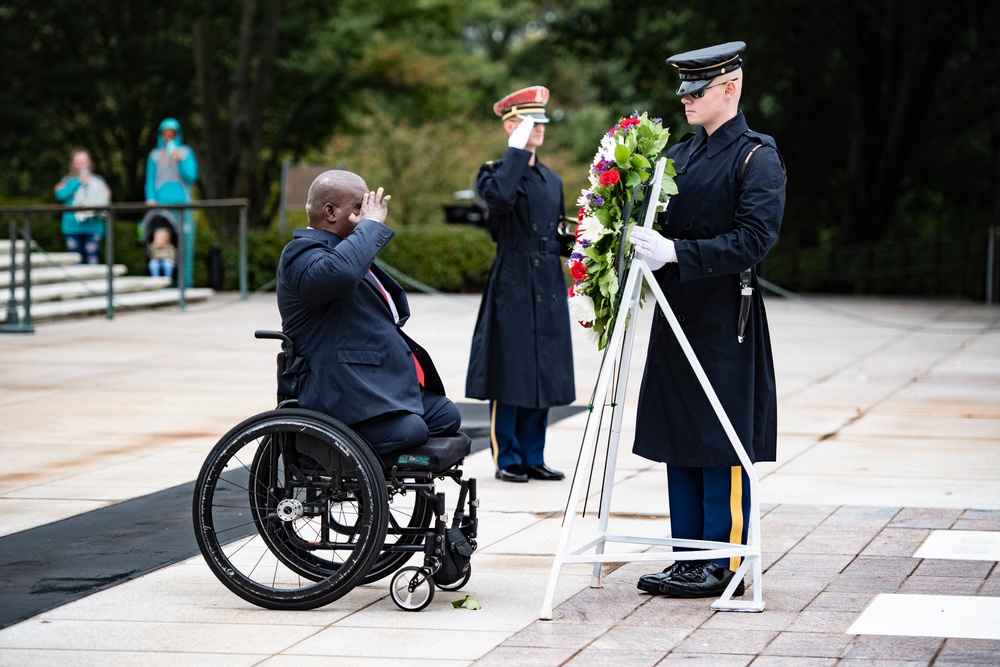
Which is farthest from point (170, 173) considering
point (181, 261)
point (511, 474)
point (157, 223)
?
point (511, 474)

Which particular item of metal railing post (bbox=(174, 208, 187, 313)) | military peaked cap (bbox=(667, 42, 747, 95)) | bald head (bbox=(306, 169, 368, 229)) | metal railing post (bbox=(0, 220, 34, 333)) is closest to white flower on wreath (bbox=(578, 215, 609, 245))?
military peaked cap (bbox=(667, 42, 747, 95))

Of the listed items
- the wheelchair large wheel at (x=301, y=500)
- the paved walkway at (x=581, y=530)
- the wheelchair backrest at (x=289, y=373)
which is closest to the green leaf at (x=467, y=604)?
the paved walkway at (x=581, y=530)

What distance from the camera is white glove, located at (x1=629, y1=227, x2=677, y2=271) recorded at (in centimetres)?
485

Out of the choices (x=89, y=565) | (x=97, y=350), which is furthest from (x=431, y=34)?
(x=89, y=565)

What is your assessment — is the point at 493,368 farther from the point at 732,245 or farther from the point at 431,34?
the point at 431,34

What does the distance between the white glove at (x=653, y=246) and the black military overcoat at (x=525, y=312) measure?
8.75 ft

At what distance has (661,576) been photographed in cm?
512

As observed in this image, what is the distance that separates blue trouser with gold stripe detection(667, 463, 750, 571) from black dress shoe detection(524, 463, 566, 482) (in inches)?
88.6

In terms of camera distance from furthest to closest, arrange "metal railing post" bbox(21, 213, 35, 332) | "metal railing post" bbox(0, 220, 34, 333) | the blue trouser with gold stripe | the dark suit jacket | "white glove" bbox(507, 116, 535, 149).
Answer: "metal railing post" bbox(0, 220, 34, 333) < "metal railing post" bbox(21, 213, 35, 332) < "white glove" bbox(507, 116, 535, 149) < the blue trouser with gold stripe < the dark suit jacket

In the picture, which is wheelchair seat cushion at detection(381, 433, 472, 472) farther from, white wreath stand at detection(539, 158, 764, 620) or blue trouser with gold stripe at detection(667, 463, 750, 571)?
blue trouser with gold stripe at detection(667, 463, 750, 571)

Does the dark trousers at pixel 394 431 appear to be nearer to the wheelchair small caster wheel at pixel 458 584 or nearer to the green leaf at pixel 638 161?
the wheelchair small caster wheel at pixel 458 584

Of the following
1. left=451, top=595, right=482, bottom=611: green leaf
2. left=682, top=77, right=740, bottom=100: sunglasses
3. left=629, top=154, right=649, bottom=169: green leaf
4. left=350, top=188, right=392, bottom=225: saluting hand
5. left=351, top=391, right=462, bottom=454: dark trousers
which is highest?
left=682, top=77, right=740, bottom=100: sunglasses

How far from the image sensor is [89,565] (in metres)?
5.54

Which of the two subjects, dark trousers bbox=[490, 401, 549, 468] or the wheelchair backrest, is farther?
dark trousers bbox=[490, 401, 549, 468]
